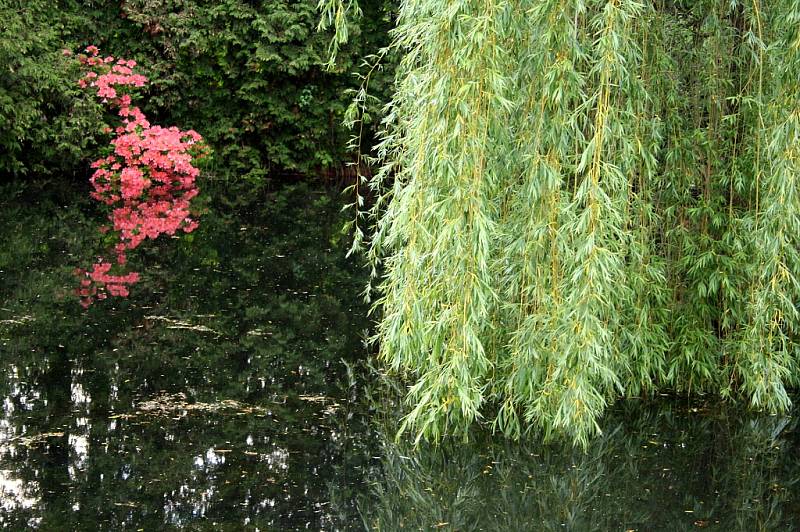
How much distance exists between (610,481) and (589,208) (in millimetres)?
1258

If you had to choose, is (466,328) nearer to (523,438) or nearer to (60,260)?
(523,438)

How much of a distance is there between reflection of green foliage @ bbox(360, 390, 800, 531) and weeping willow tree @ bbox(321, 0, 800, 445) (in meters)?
0.17

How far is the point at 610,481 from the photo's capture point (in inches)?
182

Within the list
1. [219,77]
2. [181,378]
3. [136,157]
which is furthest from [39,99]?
[181,378]

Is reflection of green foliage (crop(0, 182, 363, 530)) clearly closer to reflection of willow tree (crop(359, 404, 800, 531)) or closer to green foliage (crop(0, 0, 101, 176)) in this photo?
reflection of willow tree (crop(359, 404, 800, 531))

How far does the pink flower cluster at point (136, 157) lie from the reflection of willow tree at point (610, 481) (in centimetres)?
643

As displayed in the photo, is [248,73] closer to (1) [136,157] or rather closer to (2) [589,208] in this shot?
(1) [136,157]

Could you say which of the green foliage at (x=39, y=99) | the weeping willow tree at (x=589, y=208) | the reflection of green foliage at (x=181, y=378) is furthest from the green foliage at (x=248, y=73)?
the weeping willow tree at (x=589, y=208)

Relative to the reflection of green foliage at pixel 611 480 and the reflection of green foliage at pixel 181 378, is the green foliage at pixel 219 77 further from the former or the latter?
the reflection of green foliage at pixel 611 480

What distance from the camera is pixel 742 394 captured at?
565cm

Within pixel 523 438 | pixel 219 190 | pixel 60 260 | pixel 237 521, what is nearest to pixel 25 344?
pixel 60 260

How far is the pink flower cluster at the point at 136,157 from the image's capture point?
1117 centimetres

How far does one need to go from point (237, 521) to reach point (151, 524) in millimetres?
345

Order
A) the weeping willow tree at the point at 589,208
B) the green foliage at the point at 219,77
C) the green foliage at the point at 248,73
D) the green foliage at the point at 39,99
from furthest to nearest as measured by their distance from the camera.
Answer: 1. the green foliage at the point at 248,73
2. the green foliage at the point at 219,77
3. the green foliage at the point at 39,99
4. the weeping willow tree at the point at 589,208
